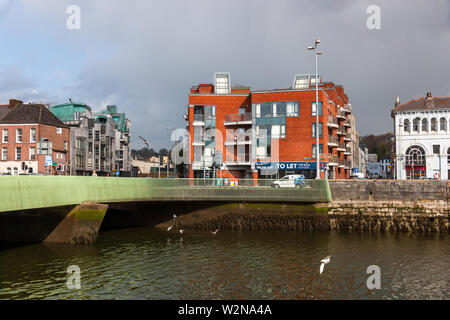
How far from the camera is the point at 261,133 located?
53875 mm

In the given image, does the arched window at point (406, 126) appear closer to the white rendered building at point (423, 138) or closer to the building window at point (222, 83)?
the white rendered building at point (423, 138)

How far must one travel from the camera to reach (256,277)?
1953 cm

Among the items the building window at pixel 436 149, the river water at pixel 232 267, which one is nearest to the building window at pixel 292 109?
the building window at pixel 436 149

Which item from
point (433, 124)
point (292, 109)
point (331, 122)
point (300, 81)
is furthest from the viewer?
point (300, 81)

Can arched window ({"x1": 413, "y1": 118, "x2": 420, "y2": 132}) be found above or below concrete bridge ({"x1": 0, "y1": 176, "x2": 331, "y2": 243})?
above

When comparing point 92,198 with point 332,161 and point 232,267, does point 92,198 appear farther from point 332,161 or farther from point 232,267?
point 332,161

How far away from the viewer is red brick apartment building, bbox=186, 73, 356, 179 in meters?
52.4

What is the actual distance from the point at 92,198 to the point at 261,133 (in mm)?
31488

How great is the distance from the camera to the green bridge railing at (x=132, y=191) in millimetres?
20328

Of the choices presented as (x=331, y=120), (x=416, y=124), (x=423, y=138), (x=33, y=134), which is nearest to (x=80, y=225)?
(x=33, y=134)

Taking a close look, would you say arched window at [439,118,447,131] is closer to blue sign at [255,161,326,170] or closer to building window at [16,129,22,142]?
blue sign at [255,161,326,170]

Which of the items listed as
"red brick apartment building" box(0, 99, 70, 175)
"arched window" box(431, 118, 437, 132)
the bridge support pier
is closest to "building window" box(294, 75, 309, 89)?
"arched window" box(431, 118, 437, 132)

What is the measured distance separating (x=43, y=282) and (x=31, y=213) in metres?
9.62

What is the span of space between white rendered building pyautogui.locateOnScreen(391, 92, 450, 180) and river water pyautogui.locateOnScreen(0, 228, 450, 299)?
30234 millimetres
